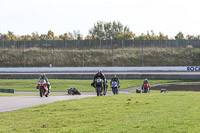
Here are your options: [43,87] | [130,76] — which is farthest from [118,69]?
[43,87]

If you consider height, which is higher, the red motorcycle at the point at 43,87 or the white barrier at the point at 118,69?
the white barrier at the point at 118,69

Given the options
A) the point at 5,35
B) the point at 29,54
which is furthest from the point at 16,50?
the point at 5,35

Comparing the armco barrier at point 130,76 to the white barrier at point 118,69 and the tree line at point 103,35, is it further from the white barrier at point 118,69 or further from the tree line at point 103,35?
the tree line at point 103,35

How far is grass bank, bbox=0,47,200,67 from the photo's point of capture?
277ft

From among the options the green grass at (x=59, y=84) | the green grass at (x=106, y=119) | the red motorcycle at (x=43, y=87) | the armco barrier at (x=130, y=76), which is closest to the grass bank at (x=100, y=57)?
the armco barrier at (x=130, y=76)

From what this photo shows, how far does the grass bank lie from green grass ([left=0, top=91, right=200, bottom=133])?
222 feet

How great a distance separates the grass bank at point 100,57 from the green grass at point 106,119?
67.6 m

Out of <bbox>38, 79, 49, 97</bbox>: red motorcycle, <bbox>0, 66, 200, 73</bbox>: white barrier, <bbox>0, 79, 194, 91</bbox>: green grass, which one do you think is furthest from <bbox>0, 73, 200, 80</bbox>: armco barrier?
<bbox>38, 79, 49, 97</bbox>: red motorcycle

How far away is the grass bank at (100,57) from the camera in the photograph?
277 ft

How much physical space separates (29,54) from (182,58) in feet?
97.7

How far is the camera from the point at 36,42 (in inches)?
3381

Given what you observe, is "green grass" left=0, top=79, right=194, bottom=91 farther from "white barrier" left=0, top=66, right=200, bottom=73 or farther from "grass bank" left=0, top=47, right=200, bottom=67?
"grass bank" left=0, top=47, right=200, bottom=67

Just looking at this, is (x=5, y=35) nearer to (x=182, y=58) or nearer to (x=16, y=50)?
(x=16, y=50)

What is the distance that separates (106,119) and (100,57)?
75646 millimetres
